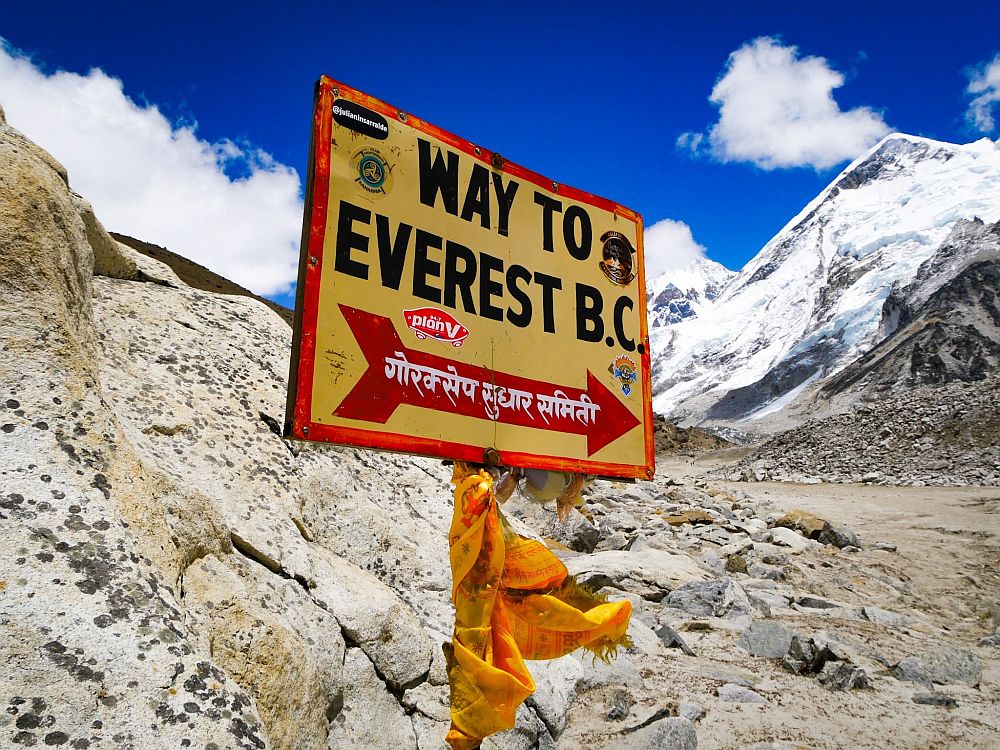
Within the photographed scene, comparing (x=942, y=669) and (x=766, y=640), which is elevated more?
(x=766, y=640)

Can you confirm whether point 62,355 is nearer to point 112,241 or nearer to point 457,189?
point 457,189

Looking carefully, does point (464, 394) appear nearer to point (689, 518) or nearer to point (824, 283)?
point (689, 518)

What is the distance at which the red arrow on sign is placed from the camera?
202 centimetres

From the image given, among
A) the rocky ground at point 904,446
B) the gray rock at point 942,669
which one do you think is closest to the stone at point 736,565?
the gray rock at point 942,669

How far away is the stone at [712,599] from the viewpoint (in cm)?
592

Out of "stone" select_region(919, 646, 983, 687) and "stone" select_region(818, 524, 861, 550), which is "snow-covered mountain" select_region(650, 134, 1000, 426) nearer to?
"stone" select_region(818, 524, 861, 550)

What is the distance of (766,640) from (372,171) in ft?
15.9

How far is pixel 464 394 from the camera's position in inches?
88.0

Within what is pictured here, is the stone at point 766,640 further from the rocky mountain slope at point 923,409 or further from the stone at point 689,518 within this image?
the rocky mountain slope at point 923,409

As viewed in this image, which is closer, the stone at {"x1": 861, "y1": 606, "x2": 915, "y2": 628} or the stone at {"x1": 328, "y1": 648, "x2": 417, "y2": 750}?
Result: the stone at {"x1": 328, "y1": 648, "x2": 417, "y2": 750}

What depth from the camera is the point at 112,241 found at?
350cm

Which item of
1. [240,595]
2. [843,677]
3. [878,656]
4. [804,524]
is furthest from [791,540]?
[240,595]

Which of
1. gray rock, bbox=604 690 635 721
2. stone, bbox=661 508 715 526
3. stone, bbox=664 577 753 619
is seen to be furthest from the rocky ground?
gray rock, bbox=604 690 635 721

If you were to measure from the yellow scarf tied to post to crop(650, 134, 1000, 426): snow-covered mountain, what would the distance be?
70746 millimetres
